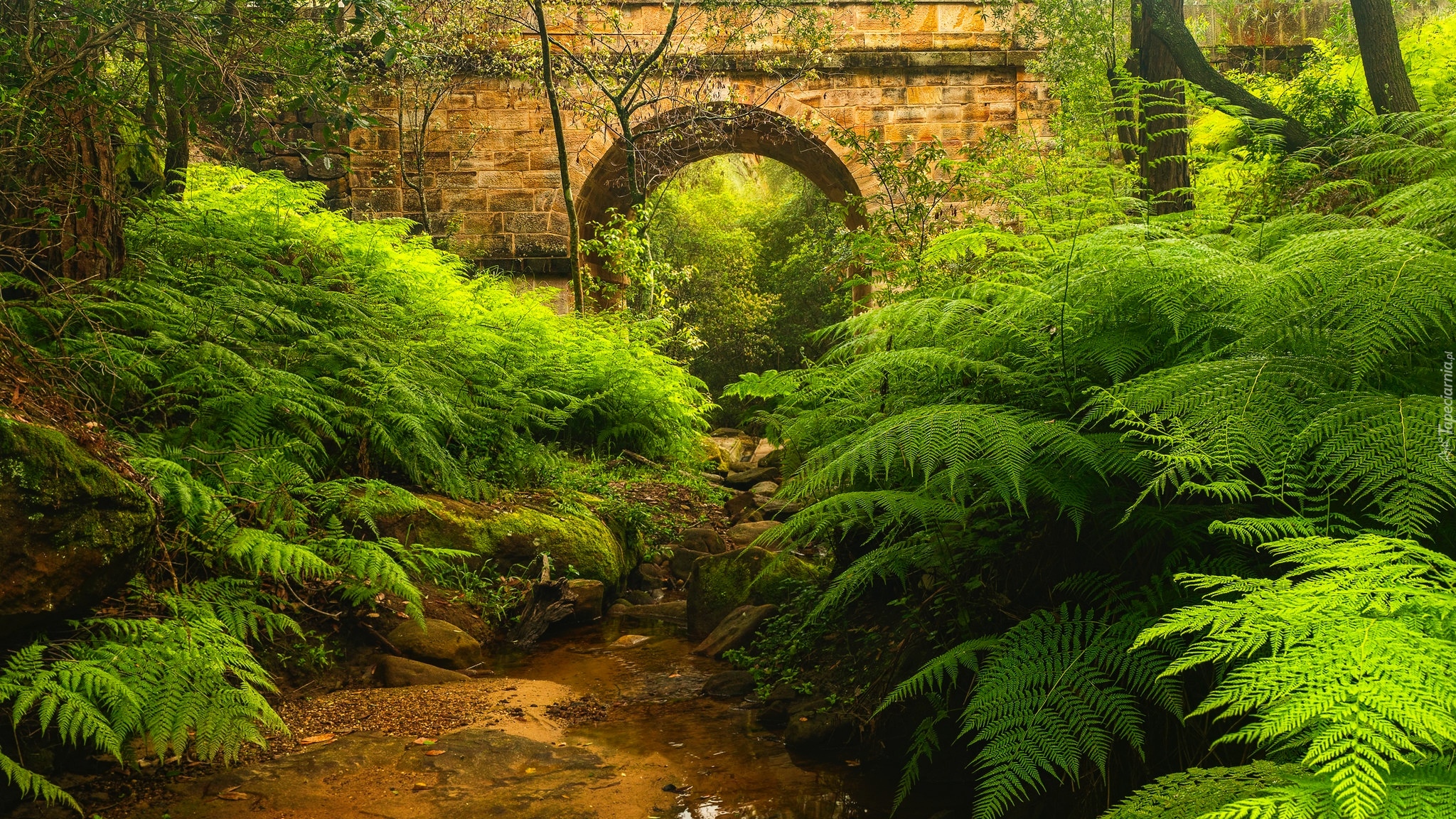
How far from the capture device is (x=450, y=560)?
5520 millimetres

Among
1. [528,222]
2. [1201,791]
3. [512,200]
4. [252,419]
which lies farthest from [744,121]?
[1201,791]

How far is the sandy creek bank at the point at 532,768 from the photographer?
10.2 ft

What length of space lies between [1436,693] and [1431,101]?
15.7 ft

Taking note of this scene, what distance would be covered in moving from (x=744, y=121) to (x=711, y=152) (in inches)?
44.9

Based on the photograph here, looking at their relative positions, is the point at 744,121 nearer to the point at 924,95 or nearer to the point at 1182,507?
the point at 924,95

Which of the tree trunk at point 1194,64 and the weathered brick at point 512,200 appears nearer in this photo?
the tree trunk at point 1194,64

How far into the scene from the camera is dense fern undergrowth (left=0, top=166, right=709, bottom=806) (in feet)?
9.73

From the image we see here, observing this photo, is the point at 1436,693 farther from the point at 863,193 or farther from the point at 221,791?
the point at 863,193

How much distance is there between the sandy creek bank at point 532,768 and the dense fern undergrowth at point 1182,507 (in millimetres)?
469

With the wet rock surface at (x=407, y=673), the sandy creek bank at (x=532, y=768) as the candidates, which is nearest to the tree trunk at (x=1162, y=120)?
the sandy creek bank at (x=532, y=768)

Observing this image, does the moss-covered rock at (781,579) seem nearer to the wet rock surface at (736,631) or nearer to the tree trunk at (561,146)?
the wet rock surface at (736,631)

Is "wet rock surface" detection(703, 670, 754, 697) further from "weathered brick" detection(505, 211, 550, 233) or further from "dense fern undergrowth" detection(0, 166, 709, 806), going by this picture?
"weathered brick" detection(505, 211, 550, 233)

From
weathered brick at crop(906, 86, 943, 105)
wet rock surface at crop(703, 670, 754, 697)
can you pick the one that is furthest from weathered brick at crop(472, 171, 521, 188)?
wet rock surface at crop(703, 670, 754, 697)

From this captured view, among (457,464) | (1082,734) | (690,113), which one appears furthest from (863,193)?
(1082,734)
